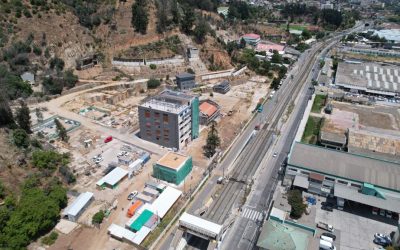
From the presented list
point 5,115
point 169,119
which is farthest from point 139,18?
point 5,115

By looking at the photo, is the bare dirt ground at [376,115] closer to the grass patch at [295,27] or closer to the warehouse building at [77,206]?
the warehouse building at [77,206]

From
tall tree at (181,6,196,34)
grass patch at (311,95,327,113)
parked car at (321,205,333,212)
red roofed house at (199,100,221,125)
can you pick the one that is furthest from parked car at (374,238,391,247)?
tall tree at (181,6,196,34)

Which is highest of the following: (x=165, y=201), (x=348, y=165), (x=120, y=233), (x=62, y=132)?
(x=62, y=132)

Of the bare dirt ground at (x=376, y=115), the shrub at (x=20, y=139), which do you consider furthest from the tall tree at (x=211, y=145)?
the bare dirt ground at (x=376, y=115)

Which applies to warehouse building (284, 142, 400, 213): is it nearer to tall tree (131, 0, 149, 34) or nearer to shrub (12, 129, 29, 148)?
shrub (12, 129, 29, 148)

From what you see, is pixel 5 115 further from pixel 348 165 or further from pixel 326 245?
pixel 348 165

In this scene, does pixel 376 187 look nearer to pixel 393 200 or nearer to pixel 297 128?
pixel 393 200
